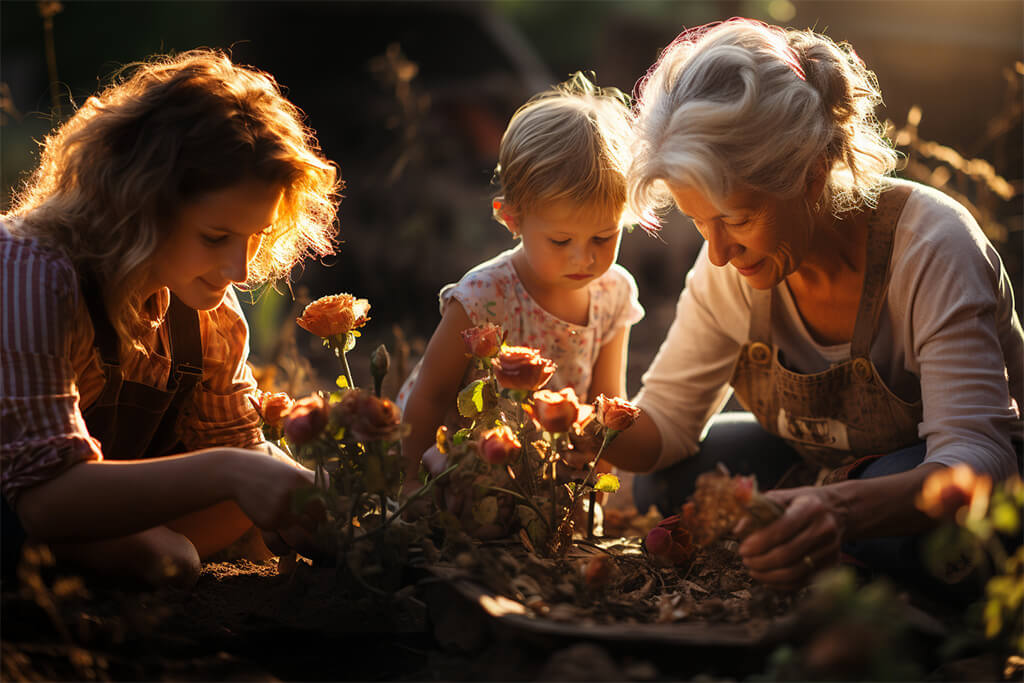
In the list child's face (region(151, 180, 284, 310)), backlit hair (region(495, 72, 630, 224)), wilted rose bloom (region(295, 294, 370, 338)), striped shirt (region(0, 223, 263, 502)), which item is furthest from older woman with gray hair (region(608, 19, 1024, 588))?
striped shirt (region(0, 223, 263, 502))

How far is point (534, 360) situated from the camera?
5.04ft

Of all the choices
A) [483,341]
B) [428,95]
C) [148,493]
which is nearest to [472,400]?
[483,341]

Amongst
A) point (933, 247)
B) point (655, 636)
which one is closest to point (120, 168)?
point (655, 636)

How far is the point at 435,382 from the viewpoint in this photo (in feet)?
7.25

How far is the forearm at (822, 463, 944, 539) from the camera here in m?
1.58

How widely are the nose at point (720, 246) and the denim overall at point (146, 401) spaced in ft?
3.85

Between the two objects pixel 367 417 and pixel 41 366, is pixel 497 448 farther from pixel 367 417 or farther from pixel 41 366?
pixel 41 366

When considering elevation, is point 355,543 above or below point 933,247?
below

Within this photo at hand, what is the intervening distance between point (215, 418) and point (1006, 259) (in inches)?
148

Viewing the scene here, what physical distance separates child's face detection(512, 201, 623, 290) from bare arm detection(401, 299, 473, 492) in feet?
0.84

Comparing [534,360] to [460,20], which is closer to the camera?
[534,360]

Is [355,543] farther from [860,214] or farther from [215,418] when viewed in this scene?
[860,214]

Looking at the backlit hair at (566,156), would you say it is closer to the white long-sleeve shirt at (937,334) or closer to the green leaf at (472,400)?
the white long-sleeve shirt at (937,334)

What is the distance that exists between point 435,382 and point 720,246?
0.81 metres
